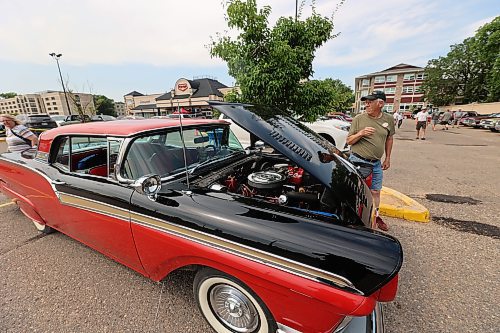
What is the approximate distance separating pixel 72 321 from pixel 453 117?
32.6m

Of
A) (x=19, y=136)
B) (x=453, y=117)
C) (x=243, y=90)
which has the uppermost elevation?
(x=243, y=90)

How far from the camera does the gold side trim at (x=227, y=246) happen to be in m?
1.24

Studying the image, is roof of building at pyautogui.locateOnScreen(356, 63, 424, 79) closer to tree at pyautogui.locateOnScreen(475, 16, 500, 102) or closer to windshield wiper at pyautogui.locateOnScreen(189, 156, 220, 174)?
tree at pyautogui.locateOnScreen(475, 16, 500, 102)

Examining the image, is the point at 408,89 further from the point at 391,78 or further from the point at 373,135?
the point at 373,135

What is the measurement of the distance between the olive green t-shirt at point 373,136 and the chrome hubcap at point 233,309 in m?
2.37

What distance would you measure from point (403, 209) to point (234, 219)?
10.2 ft

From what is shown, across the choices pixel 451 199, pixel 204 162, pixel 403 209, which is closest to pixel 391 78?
pixel 451 199

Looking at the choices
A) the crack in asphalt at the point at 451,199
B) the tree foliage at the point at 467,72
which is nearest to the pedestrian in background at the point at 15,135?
the crack in asphalt at the point at 451,199

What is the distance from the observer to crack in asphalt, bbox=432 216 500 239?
304cm

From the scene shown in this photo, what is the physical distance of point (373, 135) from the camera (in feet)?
9.82

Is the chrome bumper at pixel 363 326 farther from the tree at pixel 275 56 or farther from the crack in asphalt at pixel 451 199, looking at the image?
the crack in asphalt at pixel 451 199

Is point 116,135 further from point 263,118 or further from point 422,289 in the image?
point 422,289

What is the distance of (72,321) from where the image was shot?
1915 millimetres

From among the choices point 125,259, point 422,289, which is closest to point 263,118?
point 125,259
